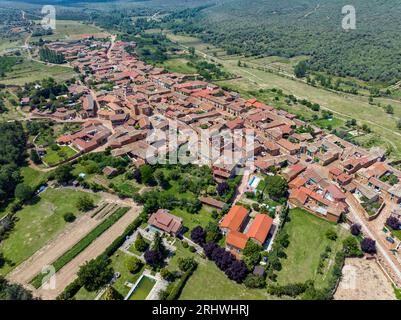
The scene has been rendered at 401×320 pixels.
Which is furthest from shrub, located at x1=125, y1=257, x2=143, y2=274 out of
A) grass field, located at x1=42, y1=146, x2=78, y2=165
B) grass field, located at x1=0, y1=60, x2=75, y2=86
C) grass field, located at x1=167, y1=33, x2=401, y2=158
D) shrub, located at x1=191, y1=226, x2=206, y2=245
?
grass field, located at x1=0, y1=60, x2=75, y2=86

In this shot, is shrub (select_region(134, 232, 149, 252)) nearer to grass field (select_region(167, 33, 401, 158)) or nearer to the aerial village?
the aerial village

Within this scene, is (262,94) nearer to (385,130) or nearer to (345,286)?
(385,130)

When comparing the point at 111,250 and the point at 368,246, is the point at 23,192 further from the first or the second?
the point at 368,246

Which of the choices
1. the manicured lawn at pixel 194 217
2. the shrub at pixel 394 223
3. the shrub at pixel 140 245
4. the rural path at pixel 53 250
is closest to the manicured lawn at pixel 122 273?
the shrub at pixel 140 245

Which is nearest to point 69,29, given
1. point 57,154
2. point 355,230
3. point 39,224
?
point 57,154

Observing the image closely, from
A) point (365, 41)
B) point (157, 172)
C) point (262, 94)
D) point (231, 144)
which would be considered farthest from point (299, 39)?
point (157, 172)

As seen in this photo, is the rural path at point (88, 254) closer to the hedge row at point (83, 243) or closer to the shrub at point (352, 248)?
the hedge row at point (83, 243)
